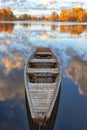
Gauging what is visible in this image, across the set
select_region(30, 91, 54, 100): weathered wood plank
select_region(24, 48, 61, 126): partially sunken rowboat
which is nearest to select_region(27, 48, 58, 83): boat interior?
select_region(24, 48, 61, 126): partially sunken rowboat

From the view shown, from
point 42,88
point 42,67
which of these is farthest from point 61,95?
point 42,88

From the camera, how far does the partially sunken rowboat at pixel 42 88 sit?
15.9 metres

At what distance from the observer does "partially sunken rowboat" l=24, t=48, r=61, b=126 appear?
52.0ft

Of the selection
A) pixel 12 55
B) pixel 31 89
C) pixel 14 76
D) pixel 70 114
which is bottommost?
pixel 12 55

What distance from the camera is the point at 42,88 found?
61.9ft

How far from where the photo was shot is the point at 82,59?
120ft

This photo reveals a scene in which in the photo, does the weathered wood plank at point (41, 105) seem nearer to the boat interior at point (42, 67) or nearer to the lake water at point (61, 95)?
the lake water at point (61, 95)

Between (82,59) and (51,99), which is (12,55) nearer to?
(82,59)

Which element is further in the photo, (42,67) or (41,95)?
(42,67)

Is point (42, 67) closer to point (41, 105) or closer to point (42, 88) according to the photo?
point (42, 88)

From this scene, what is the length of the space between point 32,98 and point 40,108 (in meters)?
1.31

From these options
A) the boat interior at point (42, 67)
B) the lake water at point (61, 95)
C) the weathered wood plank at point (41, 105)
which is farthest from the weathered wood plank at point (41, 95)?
the boat interior at point (42, 67)

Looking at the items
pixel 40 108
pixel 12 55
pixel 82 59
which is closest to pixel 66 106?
pixel 40 108

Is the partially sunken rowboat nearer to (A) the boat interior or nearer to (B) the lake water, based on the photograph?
(A) the boat interior
